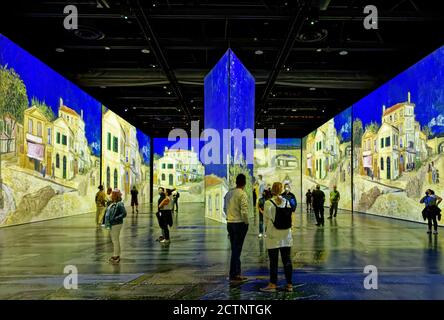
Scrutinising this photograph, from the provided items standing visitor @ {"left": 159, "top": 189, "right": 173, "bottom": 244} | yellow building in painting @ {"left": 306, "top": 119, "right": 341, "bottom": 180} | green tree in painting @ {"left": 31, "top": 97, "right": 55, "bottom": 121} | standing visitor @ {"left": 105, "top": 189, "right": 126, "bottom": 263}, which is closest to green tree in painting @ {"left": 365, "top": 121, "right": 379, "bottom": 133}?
yellow building in painting @ {"left": 306, "top": 119, "right": 341, "bottom": 180}

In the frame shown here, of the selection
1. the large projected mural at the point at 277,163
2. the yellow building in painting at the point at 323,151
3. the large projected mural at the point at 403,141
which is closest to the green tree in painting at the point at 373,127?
the large projected mural at the point at 403,141

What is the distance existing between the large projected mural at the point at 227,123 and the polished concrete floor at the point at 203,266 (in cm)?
287

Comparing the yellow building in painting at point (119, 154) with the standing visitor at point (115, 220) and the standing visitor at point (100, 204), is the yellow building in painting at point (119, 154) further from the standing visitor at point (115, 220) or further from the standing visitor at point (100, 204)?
the standing visitor at point (115, 220)

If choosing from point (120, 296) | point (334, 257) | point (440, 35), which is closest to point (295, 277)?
point (334, 257)

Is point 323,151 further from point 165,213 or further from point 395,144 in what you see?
point 165,213

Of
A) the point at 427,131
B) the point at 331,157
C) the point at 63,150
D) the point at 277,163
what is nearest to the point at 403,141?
the point at 427,131

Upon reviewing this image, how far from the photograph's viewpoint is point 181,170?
129 ft

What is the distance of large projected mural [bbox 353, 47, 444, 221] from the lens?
51.5 feet

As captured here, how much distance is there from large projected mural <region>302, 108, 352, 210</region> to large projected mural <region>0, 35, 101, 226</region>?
630 inches

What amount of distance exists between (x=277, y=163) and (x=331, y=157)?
9.59 metres

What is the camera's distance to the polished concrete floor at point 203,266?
5.65 meters

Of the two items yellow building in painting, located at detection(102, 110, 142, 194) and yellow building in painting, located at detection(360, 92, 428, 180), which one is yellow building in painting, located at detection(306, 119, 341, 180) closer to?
yellow building in painting, located at detection(360, 92, 428, 180)

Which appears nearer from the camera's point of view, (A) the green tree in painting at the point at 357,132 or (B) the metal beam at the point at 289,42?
(B) the metal beam at the point at 289,42

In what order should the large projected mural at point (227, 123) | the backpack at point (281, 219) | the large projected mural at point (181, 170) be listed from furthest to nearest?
the large projected mural at point (181, 170)
the large projected mural at point (227, 123)
the backpack at point (281, 219)
